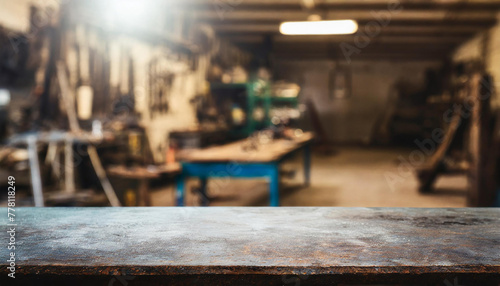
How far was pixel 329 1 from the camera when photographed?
766 cm

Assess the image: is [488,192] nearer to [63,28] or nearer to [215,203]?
[215,203]

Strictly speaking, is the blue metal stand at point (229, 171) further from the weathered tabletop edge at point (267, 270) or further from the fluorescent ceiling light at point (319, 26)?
the fluorescent ceiling light at point (319, 26)

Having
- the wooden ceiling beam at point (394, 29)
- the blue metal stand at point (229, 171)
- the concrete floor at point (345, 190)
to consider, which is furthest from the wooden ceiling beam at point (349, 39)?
the blue metal stand at point (229, 171)

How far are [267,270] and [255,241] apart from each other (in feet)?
0.66

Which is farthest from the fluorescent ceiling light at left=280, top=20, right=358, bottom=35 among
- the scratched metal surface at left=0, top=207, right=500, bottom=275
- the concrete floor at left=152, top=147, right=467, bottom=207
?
the scratched metal surface at left=0, top=207, right=500, bottom=275

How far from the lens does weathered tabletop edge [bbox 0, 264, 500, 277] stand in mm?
964

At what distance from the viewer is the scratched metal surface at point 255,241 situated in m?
0.98

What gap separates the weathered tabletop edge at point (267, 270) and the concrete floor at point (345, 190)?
432 cm

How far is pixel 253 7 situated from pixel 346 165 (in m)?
3.84

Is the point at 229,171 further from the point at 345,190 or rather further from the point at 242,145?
the point at 345,190

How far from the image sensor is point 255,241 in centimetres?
116

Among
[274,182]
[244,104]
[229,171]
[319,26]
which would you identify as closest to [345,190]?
[274,182]

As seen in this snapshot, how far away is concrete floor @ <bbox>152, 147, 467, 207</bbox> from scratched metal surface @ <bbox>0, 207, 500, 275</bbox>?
3839mm

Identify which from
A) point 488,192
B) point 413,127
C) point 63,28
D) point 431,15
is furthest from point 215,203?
point 413,127
